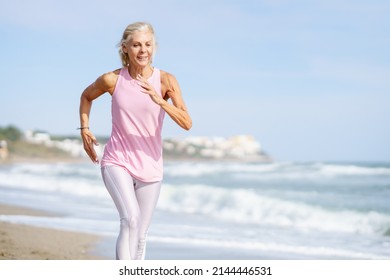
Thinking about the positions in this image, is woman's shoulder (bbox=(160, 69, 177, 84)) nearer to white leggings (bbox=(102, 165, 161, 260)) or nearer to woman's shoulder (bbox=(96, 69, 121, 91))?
woman's shoulder (bbox=(96, 69, 121, 91))

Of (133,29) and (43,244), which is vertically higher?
(133,29)

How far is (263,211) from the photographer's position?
7.96m

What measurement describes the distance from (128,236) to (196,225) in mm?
3647

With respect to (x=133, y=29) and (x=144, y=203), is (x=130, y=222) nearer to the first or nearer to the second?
(x=144, y=203)

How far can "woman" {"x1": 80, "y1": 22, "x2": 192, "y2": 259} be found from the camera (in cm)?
247

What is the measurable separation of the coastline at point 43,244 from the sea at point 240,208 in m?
0.13

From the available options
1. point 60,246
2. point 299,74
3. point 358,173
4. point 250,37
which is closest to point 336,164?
point 358,173

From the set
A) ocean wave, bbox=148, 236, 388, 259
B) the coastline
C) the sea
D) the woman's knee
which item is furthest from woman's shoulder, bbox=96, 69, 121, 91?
ocean wave, bbox=148, 236, 388, 259

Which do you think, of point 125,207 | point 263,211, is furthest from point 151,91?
point 263,211

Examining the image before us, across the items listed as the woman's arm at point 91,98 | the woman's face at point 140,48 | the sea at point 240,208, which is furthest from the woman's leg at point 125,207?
the sea at point 240,208

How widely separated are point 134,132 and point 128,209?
0.91 feet

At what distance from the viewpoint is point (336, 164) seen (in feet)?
44.9
